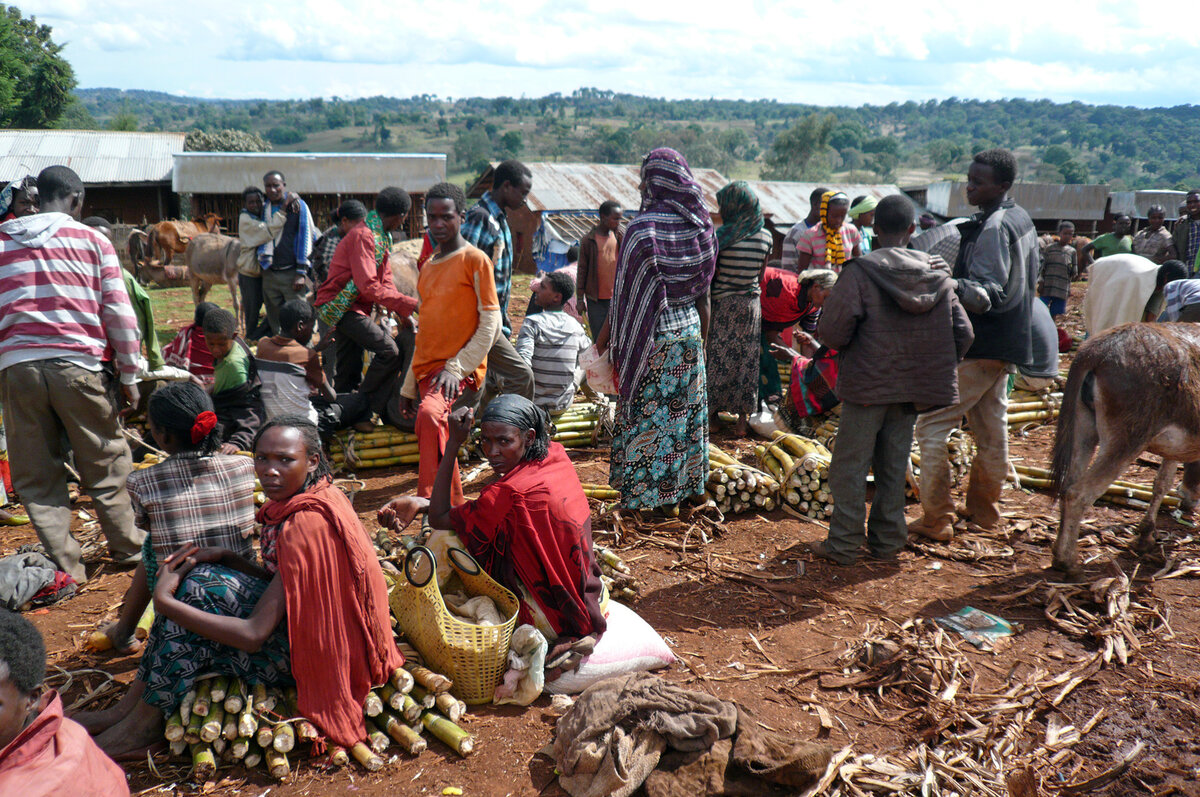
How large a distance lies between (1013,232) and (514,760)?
13.5 ft

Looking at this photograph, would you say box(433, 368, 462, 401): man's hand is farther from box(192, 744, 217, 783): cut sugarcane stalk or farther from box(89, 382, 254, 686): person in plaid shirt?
box(192, 744, 217, 783): cut sugarcane stalk

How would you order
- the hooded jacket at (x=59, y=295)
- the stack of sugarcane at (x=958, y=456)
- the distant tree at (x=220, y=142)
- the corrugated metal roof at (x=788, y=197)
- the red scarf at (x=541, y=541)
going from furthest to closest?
the distant tree at (x=220, y=142) → the corrugated metal roof at (x=788, y=197) → the stack of sugarcane at (x=958, y=456) → the hooded jacket at (x=59, y=295) → the red scarf at (x=541, y=541)

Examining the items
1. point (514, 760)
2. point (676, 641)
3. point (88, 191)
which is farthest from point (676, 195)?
point (88, 191)

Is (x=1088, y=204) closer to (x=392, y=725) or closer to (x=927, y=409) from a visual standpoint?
(x=927, y=409)

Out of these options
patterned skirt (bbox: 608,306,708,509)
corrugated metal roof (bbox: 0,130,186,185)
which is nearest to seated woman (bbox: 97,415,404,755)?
patterned skirt (bbox: 608,306,708,509)

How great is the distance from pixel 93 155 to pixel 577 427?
23.9m

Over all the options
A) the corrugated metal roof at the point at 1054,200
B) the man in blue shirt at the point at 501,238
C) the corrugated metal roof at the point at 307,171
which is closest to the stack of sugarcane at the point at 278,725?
the man in blue shirt at the point at 501,238

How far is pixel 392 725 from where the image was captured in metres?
3.26

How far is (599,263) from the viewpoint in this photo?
7.99m

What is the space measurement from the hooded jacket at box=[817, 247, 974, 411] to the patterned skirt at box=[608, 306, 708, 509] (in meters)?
0.96

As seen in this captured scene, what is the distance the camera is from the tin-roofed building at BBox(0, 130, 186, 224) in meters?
23.3

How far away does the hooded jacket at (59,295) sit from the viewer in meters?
4.43

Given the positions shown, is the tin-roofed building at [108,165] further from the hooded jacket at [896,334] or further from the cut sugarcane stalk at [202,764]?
the cut sugarcane stalk at [202,764]

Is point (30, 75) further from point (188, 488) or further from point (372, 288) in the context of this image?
point (188, 488)
